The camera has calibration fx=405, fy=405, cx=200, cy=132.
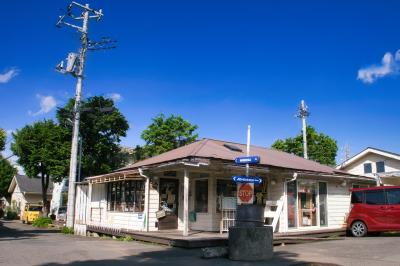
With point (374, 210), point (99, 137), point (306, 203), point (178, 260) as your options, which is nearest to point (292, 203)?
point (306, 203)

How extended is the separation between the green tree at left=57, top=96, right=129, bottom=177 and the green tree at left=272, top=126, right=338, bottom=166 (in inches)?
827

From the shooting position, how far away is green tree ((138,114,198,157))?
143 ft

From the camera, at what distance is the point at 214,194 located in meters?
16.1

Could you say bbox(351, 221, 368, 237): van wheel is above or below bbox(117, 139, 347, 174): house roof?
below

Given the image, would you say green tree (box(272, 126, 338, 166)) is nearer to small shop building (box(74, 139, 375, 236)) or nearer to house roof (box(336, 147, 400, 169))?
house roof (box(336, 147, 400, 169))

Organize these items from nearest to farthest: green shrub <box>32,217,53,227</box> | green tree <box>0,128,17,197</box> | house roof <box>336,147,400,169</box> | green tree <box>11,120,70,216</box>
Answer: green shrub <box>32,217,53,227</box>
house roof <box>336,147,400,169</box>
green tree <box>11,120,70,216</box>
green tree <box>0,128,17,197</box>

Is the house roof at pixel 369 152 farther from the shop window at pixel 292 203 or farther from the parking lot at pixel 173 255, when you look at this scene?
the parking lot at pixel 173 255

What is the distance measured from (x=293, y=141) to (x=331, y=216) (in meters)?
31.8

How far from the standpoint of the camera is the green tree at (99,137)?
36.3m

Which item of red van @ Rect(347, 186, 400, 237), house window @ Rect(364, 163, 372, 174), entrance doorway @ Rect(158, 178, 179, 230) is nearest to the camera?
red van @ Rect(347, 186, 400, 237)

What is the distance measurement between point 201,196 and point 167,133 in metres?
28.4

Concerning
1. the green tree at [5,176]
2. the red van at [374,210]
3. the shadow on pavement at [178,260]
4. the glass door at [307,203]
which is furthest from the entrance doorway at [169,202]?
the green tree at [5,176]

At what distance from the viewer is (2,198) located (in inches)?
2406

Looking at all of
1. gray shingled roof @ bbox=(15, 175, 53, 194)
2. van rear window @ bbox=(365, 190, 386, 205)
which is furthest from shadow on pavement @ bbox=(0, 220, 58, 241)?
gray shingled roof @ bbox=(15, 175, 53, 194)
